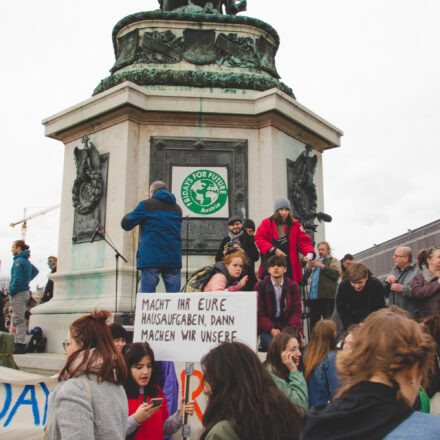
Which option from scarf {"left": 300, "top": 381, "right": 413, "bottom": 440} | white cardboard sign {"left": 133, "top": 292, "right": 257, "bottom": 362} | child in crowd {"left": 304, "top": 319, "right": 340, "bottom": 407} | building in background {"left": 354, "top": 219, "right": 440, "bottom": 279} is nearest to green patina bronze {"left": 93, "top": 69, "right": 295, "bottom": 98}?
white cardboard sign {"left": 133, "top": 292, "right": 257, "bottom": 362}

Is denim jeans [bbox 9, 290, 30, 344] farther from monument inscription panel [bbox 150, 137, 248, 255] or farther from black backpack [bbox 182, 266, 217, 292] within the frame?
black backpack [bbox 182, 266, 217, 292]

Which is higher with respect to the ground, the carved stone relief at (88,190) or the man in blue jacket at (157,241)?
the carved stone relief at (88,190)

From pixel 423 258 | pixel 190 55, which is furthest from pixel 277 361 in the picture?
pixel 190 55

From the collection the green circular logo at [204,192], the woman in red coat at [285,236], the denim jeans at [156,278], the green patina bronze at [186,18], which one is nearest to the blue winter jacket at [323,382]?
the denim jeans at [156,278]

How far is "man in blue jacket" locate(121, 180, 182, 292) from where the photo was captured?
6582mm

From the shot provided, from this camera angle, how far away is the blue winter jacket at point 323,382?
4.04m

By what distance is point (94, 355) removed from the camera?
9.02ft

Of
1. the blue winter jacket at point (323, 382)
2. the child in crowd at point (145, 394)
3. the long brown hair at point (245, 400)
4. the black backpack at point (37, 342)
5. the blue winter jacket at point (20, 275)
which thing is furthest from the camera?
the blue winter jacket at point (20, 275)

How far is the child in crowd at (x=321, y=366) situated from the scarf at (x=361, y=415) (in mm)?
2193

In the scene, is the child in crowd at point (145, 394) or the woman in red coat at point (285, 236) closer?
the child in crowd at point (145, 394)

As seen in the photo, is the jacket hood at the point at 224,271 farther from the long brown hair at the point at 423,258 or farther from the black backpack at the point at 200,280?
the long brown hair at the point at 423,258

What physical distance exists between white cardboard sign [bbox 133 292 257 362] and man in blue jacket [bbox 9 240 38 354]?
175 inches

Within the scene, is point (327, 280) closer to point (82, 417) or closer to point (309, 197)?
point (309, 197)

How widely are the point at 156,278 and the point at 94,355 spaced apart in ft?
12.7
